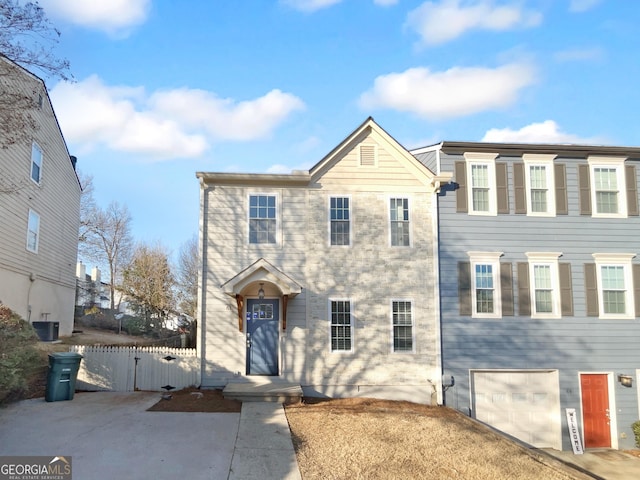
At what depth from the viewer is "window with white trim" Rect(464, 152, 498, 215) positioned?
534 inches

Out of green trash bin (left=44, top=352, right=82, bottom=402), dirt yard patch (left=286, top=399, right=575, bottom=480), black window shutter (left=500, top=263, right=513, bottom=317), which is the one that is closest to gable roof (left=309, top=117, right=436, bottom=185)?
black window shutter (left=500, top=263, right=513, bottom=317)

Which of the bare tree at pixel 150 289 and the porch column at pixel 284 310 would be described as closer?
the porch column at pixel 284 310

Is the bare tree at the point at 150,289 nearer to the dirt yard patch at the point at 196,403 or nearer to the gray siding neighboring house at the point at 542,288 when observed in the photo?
the dirt yard patch at the point at 196,403

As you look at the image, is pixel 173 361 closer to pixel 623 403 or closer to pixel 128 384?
pixel 128 384

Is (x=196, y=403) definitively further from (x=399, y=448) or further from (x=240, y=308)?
(x=399, y=448)

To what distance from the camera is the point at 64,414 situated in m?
9.20

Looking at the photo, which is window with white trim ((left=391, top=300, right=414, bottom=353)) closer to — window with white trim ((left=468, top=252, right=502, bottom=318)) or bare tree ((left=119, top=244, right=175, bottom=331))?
window with white trim ((left=468, top=252, right=502, bottom=318))

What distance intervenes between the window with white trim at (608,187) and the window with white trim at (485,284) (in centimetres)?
346

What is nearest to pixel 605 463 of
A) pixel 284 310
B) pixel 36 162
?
pixel 284 310

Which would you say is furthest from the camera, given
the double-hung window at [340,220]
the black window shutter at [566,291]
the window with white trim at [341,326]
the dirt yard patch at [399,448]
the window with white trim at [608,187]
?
the window with white trim at [608,187]

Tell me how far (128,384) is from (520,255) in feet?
36.1

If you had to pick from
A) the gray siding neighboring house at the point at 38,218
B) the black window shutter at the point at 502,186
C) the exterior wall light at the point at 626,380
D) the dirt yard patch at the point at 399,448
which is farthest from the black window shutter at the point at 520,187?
the gray siding neighboring house at the point at 38,218

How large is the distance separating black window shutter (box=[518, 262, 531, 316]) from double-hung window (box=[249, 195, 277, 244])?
6963 millimetres

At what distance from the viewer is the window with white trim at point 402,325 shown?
12.8 metres
